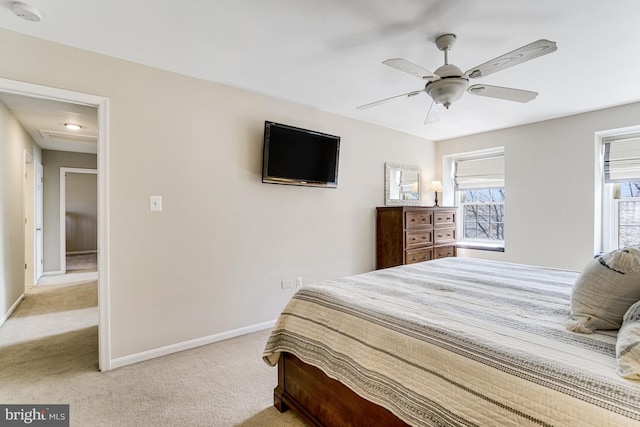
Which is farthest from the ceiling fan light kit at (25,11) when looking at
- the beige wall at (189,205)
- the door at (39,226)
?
the door at (39,226)

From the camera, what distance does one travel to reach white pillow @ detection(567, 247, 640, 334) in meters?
1.15

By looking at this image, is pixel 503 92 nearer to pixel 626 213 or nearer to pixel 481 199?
pixel 626 213

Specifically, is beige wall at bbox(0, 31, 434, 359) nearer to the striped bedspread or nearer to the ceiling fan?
the striped bedspread

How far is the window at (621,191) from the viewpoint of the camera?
3508 mm

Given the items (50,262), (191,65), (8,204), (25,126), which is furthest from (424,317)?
(50,262)

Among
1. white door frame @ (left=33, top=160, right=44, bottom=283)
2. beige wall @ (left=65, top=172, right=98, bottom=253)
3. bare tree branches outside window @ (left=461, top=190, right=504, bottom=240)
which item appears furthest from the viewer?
beige wall @ (left=65, top=172, right=98, bottom=253)

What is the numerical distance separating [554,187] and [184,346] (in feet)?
15.1

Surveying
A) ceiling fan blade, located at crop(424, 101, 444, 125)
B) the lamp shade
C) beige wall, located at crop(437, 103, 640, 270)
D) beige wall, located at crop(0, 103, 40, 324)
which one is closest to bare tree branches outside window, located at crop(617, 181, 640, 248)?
beige wall, located at crop(437, 103, 640, 270)

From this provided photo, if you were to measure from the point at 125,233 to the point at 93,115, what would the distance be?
5.86 feet

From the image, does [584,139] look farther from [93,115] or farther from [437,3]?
[93,115]

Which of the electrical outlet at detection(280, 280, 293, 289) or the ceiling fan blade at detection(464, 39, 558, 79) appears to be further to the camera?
the electrical outlet at detection(280, 280, 293, 289)

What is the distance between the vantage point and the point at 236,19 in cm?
191

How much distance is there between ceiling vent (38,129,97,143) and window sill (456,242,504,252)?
6.02 metres

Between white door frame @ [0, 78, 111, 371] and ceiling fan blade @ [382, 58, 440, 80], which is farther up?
ceiling fan blade @ [382, 58, 440, 80]
